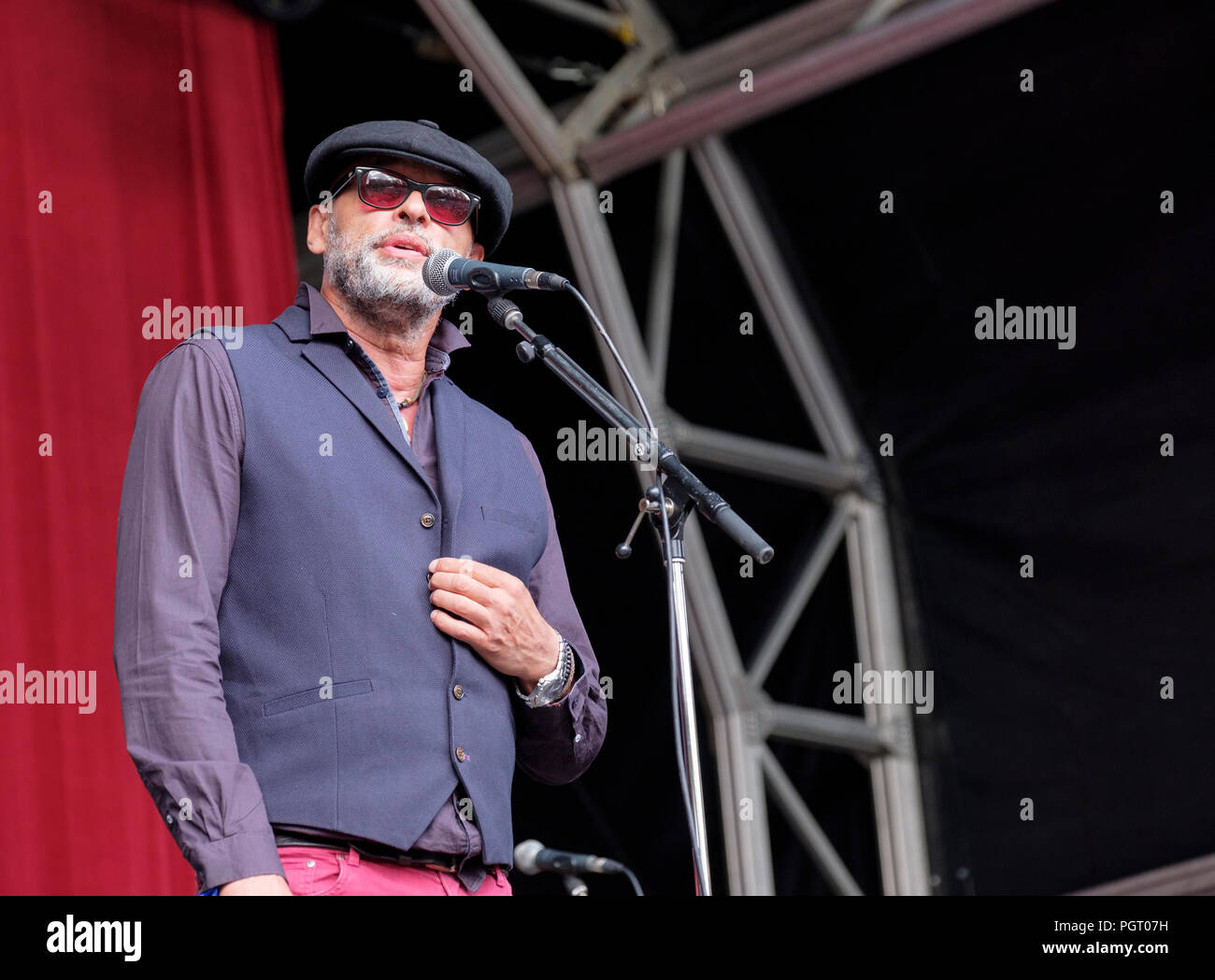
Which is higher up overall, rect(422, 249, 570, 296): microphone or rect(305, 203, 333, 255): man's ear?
rect(305, 203, 333, 255): man's ear

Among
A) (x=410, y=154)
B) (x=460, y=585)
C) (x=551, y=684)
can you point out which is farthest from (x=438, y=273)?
(x=551, y=684)

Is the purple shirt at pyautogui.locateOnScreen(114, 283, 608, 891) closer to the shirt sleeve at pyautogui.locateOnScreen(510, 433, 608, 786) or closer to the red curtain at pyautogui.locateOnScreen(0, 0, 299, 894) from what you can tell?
the shirt sleeve at pyautogui.locateOnScreen(510, 433, 608, 786)

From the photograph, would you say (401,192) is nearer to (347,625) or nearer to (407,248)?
(407,248)

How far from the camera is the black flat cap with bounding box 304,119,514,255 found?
209 centimetres

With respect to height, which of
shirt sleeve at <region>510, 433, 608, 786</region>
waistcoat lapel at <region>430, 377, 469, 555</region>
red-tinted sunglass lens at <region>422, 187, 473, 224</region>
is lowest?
shirt sleeve at <region>510, 433, 608, 786</region>

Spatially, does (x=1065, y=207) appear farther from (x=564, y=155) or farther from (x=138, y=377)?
(x=138, y=377)

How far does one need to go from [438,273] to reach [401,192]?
0.17 metres

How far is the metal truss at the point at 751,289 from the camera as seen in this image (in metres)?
4.16

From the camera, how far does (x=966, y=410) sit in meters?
4.52

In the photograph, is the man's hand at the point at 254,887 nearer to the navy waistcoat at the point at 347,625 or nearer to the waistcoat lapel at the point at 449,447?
the navy waistcoat at the point at 347,625

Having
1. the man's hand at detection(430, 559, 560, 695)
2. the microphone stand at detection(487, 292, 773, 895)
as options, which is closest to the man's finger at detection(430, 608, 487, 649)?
the man's hand at detection(430, 559, 560, 695)

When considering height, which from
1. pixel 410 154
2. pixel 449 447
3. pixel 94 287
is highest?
pixel 94 287

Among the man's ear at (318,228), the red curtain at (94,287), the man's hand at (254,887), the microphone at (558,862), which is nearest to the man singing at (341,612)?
the man's hand at (254,887)
